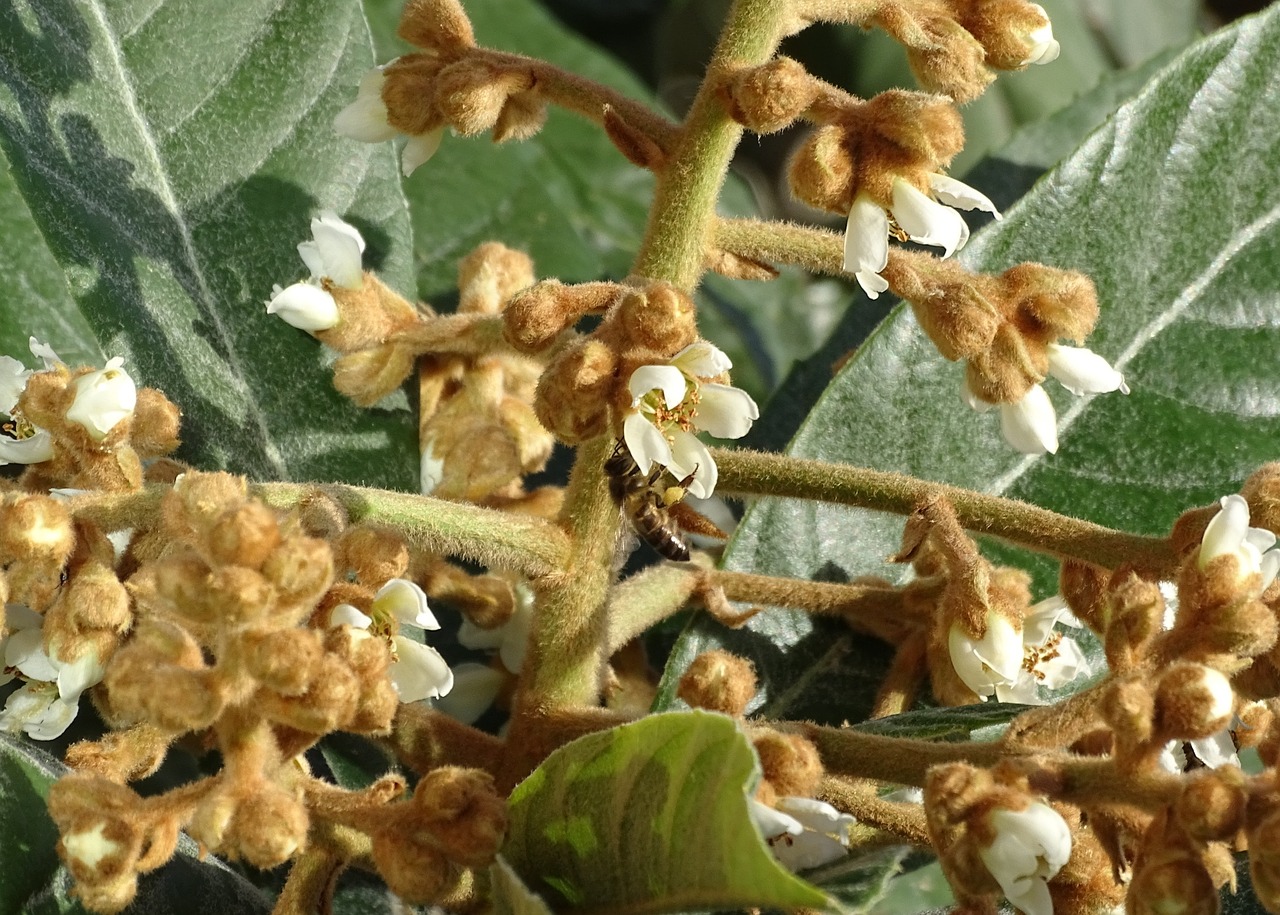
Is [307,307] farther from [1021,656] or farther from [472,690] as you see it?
[1021,656]

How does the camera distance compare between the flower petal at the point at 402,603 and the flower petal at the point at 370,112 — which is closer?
the flower petal at the point at 402,603

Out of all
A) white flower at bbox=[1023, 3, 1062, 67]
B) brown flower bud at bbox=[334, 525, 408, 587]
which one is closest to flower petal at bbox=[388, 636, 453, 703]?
brown flower bud at bbox=[334, 525, 408, 587]

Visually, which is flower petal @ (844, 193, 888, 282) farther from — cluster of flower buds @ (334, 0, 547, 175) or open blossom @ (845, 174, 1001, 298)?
cluster of flower buds @ (334, 0, 547, 175)

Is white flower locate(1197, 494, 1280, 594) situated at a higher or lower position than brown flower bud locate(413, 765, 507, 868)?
higher

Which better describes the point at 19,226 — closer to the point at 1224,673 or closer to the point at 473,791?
the point at 473,791

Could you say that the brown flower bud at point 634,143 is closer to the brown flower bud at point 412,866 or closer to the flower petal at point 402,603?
the flower petal at point 402,603

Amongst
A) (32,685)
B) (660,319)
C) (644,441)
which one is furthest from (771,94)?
(32,685)

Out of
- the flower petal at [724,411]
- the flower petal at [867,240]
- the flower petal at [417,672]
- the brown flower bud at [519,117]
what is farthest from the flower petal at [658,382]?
the brown flower bud at [519,117]
